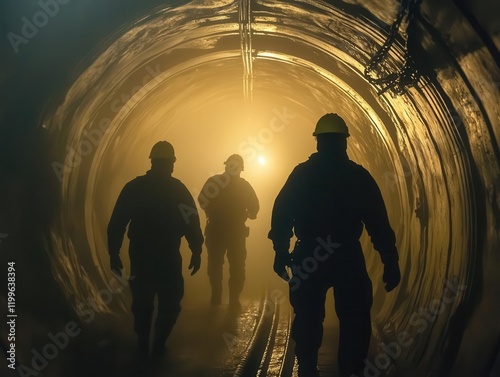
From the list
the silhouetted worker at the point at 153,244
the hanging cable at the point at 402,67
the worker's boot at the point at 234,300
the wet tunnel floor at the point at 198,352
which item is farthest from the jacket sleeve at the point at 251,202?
the silhouetted worker at the point at 153,244

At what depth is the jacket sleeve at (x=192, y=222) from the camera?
753 centimetres

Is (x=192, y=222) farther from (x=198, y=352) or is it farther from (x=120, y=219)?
(x=198, y=352)

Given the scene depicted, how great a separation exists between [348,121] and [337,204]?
6259 millimetres

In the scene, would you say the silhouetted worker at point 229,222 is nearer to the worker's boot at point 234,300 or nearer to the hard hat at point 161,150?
the worker's boot at point 234,300

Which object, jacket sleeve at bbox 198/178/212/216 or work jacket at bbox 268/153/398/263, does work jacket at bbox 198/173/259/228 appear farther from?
work jacket at bbox 268/153/398/263

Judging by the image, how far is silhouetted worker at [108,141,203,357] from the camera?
7.16m

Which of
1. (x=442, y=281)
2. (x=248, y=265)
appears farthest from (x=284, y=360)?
(x=248, y=265)

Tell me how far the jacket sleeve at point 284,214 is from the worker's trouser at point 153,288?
63.0 inches

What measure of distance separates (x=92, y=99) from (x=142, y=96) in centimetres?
A: 240

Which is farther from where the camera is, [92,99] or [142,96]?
[142,96]

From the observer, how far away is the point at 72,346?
7.28 metres

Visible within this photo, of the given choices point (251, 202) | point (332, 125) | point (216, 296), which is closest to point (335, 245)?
point (332, 125)

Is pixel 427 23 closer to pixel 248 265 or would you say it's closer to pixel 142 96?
pixel 142 96

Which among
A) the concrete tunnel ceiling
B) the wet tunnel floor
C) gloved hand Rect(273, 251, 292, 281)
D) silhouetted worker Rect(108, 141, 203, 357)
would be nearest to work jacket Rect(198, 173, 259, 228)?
the wet tunnel floor
